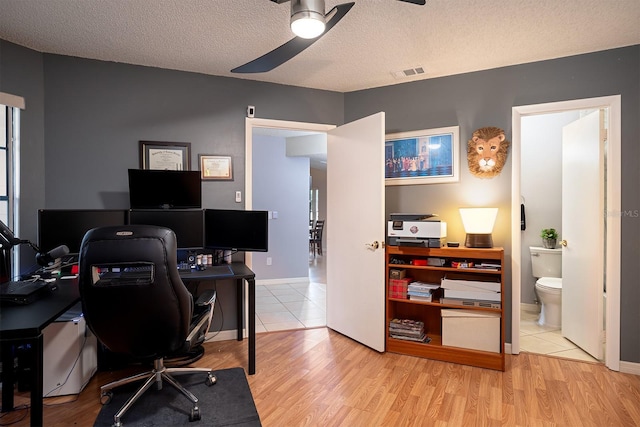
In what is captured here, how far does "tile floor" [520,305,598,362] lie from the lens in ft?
9.87

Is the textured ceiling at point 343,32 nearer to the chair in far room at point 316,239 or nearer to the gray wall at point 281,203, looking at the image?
the gray wall at point 281,203

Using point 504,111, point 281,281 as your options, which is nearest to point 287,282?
point 281,281

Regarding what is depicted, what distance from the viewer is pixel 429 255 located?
292cm

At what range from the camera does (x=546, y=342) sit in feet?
10.7

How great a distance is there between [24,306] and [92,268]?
1.20 feet

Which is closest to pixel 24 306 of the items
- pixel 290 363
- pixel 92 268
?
pixel 92 268

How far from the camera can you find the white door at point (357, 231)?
120 inches

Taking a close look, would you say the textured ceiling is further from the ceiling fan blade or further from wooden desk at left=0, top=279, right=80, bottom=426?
wooden desk at left=0, top=279, right=80, bottom=426

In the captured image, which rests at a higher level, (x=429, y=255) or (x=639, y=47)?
(x=639, y=47)

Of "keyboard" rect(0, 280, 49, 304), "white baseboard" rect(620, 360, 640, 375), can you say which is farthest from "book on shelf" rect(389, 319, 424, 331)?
"keyboard" rect(0, 280, 49, 304)

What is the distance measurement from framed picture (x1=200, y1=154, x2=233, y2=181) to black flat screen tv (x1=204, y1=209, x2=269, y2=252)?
0.42m

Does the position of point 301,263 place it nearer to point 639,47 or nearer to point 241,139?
point 241,139

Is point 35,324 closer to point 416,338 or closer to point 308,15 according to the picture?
point 308,15

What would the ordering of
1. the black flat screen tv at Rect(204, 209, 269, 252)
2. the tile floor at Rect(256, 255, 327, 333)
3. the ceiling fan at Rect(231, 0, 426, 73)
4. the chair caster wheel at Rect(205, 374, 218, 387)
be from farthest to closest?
the tile floor at Rect(256, 255, 327, 333), the black flat screen tv at Rect(204, 209, 269, 252), the chair caster wheel at Rect(205, 374, 218, 387), the ceiling fan at Rect(231, 0, 426, 73)
